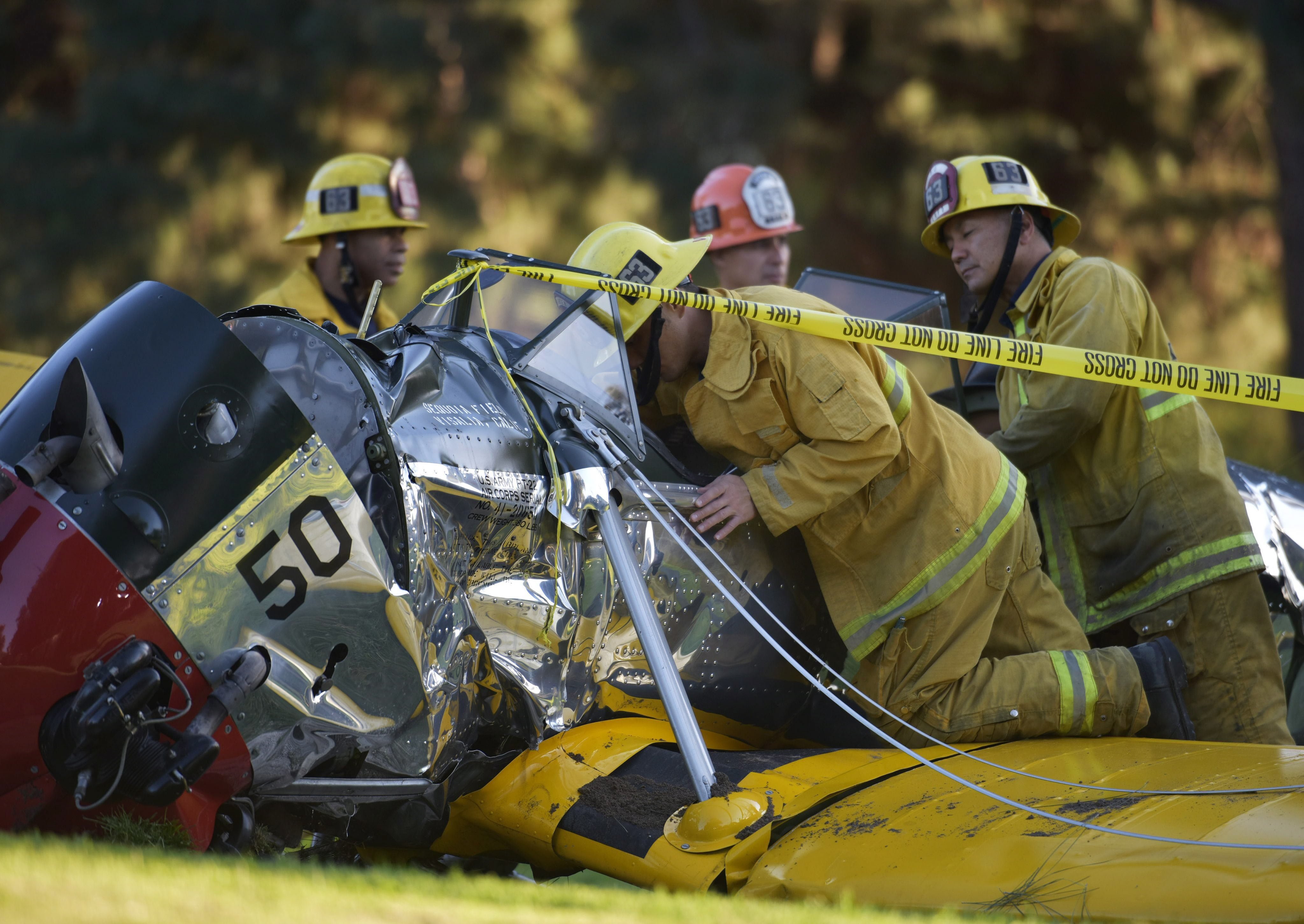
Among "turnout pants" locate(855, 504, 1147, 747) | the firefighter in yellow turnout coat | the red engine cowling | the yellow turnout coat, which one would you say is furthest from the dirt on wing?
the yellow turnout coat

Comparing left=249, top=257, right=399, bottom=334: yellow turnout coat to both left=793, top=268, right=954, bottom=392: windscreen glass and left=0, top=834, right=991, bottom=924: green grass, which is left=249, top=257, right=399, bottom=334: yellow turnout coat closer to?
left=793, top=268, right=954, bottom=392: windscreen glass

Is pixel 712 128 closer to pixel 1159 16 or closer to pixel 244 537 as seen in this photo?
pixel 1159 16

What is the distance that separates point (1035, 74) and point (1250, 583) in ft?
33.5

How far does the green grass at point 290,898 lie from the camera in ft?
5.95

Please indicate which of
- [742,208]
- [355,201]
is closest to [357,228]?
[355,201]

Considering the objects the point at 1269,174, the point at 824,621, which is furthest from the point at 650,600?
the point at 1269,174

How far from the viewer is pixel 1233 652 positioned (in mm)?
4324

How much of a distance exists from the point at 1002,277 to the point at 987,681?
173 centimetres

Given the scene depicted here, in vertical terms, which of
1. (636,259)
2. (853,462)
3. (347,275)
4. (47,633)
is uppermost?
(347,275)

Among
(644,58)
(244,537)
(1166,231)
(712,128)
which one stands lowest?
(244,537)

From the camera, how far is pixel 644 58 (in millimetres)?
13094

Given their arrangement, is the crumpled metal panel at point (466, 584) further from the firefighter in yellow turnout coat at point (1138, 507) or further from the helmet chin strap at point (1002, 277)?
the helmet chin strap at point (1002, 277)

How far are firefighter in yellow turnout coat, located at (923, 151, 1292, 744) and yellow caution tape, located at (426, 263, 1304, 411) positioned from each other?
0.95 meters

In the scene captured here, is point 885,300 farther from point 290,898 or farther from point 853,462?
point 290,898
